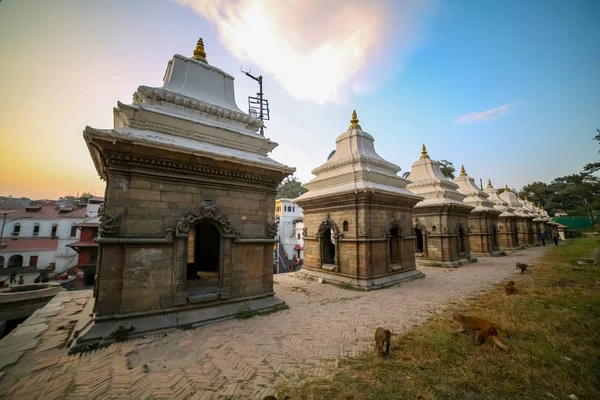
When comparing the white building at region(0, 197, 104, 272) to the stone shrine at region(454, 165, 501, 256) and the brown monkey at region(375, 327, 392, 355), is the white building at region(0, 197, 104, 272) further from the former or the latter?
the stone shrine at region(454, 165, 501, 256)

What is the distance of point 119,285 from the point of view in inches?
217

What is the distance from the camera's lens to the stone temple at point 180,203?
554cm

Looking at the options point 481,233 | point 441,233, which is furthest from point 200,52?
point 481,233

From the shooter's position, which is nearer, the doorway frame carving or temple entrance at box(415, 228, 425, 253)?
the doorway frame carving

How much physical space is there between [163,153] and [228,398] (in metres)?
5.31

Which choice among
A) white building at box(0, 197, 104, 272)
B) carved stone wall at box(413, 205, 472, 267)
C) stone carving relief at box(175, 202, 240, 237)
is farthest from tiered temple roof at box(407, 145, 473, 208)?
white building at box(0, 197, 104, 272)

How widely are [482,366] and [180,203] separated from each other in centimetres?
722

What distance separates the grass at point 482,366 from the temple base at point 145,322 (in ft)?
10.9

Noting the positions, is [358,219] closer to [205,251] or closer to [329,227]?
[329,227]

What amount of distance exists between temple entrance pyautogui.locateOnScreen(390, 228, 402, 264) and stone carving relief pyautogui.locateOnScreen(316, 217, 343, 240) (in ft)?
9.84

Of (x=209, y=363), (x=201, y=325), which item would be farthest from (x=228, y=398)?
(x=201, y=325)

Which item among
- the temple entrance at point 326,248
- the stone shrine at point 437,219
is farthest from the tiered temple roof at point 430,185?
the temple entrance at point 326,248

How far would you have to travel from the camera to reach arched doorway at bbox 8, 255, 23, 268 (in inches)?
1179

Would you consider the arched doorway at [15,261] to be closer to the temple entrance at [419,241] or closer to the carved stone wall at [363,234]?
the carved stone wall at [363,234]
